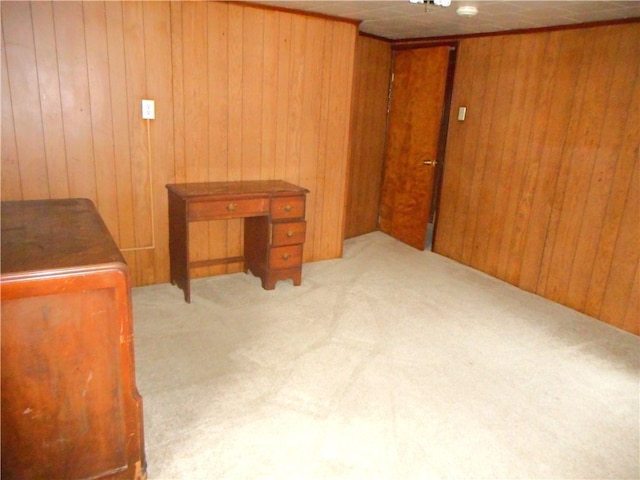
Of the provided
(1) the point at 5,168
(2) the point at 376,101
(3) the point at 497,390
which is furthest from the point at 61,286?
(2) the point at 376,101

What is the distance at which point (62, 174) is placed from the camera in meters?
2.95

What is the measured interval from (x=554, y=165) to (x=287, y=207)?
2146 millimetres

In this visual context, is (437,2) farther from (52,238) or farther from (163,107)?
(52,238)

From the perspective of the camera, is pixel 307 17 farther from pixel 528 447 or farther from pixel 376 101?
pixel 528 447

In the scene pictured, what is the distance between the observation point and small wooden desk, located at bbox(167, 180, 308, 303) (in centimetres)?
309

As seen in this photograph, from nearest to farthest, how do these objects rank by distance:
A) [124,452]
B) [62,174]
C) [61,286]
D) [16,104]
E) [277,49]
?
[61,286] < [124,452] < [16,104] < [62,174] < [277,49]

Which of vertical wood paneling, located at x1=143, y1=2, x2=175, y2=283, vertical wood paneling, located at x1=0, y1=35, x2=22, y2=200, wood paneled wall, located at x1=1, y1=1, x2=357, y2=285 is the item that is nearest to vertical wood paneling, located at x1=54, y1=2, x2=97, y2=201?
wood paneled wall, located at x1=1, y1=1, x2=357, y2=285

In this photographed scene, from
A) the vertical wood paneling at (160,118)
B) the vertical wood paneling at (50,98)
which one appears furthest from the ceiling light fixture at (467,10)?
the vertical wood paneling at (50,98)

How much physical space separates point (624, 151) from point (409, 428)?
2489mm

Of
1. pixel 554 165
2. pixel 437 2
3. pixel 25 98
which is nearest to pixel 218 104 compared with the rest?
pixel 25 98

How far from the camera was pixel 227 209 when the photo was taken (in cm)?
315

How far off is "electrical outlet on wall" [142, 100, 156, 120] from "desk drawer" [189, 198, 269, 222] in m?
0.73

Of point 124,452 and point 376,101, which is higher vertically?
point 376,101

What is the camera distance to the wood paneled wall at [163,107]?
9.10ft
